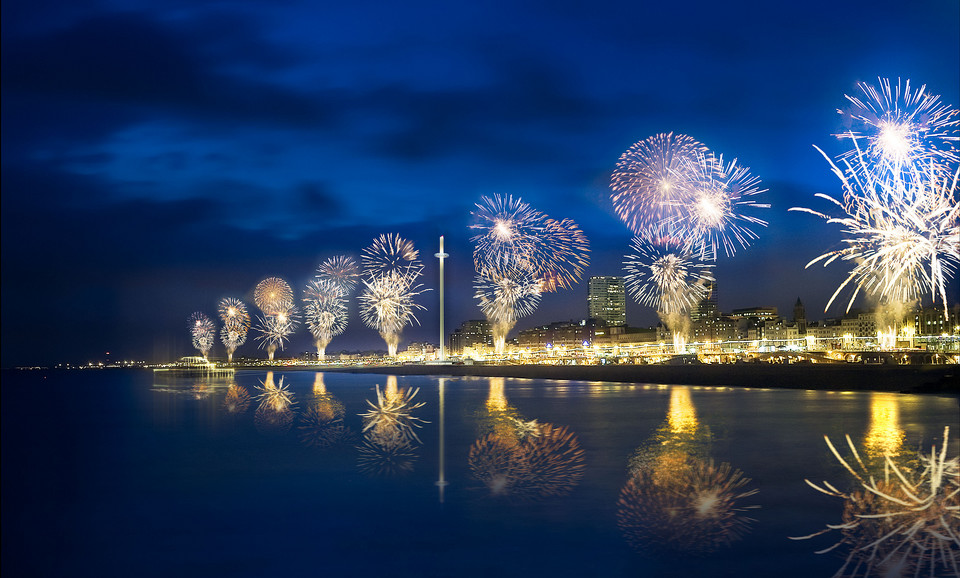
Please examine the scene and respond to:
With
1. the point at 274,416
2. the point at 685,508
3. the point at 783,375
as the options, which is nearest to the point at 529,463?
the point at 685,508

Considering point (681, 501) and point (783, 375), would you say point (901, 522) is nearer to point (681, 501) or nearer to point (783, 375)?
point (681, 501)

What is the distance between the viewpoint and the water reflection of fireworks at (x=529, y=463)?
14398mm

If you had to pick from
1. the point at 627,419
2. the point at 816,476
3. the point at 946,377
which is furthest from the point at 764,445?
the point at 946,377

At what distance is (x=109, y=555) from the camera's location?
10680 millimetres

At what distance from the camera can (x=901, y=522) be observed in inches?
437

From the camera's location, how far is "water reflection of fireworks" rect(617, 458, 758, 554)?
408 inches

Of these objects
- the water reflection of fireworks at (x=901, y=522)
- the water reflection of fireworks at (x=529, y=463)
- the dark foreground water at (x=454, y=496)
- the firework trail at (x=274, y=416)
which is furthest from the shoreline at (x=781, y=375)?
the firework trail at (x=274, y=416)

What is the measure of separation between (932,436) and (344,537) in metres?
18.2

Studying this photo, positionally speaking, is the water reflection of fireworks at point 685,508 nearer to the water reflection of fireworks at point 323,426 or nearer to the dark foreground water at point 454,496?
the dark foreground water at point 454,496

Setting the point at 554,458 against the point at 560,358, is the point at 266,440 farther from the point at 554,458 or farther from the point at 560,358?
the point at 560,358

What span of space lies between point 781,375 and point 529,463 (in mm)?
41678

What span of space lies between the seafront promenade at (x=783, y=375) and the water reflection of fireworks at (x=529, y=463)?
28.3 m

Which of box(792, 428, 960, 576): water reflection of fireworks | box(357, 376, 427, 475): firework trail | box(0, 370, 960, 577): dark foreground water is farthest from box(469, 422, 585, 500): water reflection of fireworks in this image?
box(792, 428, 960, 576): water reflection of fireworks

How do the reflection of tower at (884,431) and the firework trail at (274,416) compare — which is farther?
the firework trail at (274,416)
